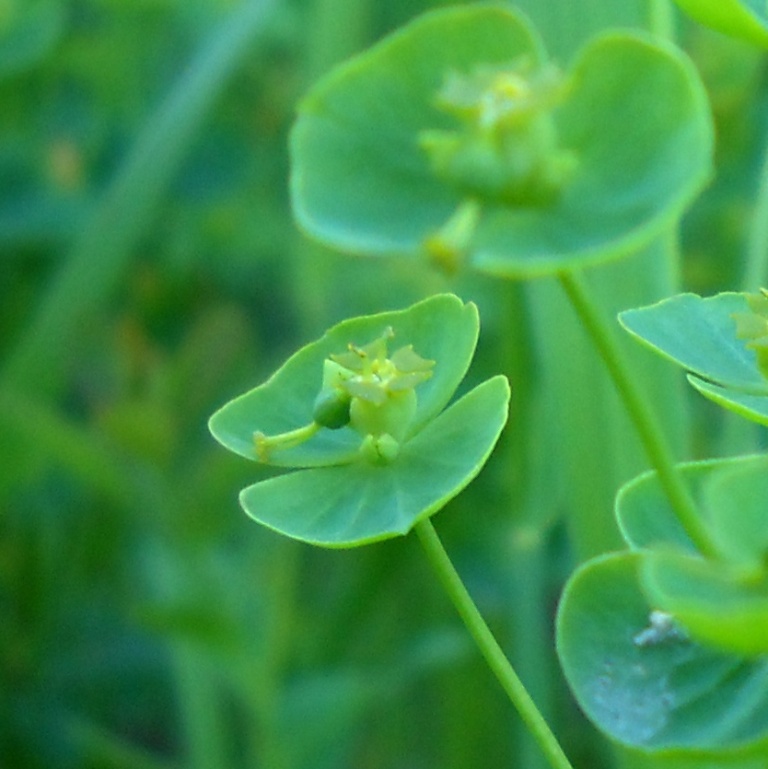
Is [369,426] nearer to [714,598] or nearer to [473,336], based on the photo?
[473,336]

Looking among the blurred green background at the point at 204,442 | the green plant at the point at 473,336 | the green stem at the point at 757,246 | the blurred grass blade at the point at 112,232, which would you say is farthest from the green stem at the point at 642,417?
the blurred grass blade at the point at 112,232

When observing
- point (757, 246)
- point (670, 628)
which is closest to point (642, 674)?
point (670, 628)

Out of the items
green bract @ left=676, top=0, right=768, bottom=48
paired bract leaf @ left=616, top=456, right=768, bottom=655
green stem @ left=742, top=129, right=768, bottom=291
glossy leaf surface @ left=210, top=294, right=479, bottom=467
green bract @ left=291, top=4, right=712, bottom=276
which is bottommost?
green stem @ left=742, top=129, right=768, bottom=291

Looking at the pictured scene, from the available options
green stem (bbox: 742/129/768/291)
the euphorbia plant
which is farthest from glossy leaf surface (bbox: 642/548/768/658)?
green stem (bbox: 742/129/768/291)

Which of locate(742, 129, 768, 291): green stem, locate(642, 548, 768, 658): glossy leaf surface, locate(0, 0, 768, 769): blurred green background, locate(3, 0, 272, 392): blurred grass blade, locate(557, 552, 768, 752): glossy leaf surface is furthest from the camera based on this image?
locate(3, 0, 272, 392): blurred grass blade

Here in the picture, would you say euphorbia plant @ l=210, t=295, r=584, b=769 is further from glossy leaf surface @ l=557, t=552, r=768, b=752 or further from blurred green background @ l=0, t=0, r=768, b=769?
blurred green background @ l=0, t=0, r=768, b=769

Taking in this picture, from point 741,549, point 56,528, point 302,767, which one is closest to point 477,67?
point 741,549
